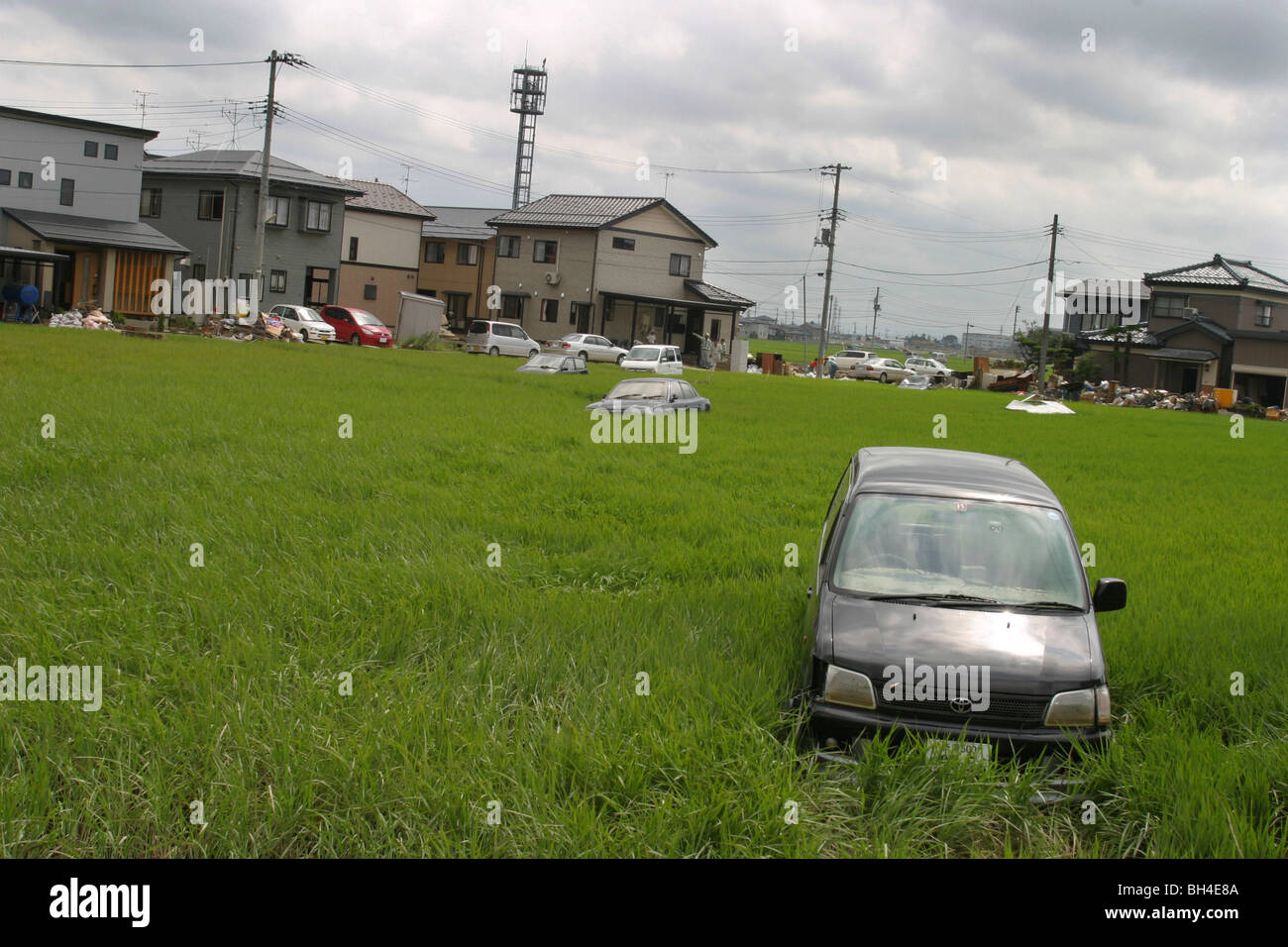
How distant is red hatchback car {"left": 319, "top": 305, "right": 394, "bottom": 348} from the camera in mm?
45594

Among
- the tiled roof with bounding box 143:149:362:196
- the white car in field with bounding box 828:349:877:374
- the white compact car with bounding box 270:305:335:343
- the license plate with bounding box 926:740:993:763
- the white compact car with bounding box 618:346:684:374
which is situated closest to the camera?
the license plate with bounding box 926:740:993:763

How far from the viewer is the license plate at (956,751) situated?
5.02m

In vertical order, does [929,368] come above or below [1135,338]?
below

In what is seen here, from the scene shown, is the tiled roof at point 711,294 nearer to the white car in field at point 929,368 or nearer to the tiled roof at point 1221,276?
the white car in field at point 929,368

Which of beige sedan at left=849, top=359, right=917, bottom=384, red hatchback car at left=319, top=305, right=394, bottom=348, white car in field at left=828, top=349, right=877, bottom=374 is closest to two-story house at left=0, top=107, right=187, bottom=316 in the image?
red hatchback car at left=319, top=305, right=394, bottom=348

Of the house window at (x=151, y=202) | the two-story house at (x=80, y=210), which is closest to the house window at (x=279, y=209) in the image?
the house window at (x=151, y=202)

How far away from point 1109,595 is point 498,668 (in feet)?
11.6

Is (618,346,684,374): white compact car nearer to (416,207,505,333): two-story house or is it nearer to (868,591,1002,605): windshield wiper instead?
(416,207,505,333): two-story house

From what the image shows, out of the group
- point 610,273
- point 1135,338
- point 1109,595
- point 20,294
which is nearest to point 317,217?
point 610,273

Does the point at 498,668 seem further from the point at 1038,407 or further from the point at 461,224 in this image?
the point at 461,224

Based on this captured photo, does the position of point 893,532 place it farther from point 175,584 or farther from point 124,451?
point 124,451

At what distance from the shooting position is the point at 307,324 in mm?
44219

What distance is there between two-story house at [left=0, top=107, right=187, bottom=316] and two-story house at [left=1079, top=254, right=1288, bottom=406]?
50.3 meters

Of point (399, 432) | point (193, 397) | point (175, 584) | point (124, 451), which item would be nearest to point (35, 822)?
point (175, 584)
